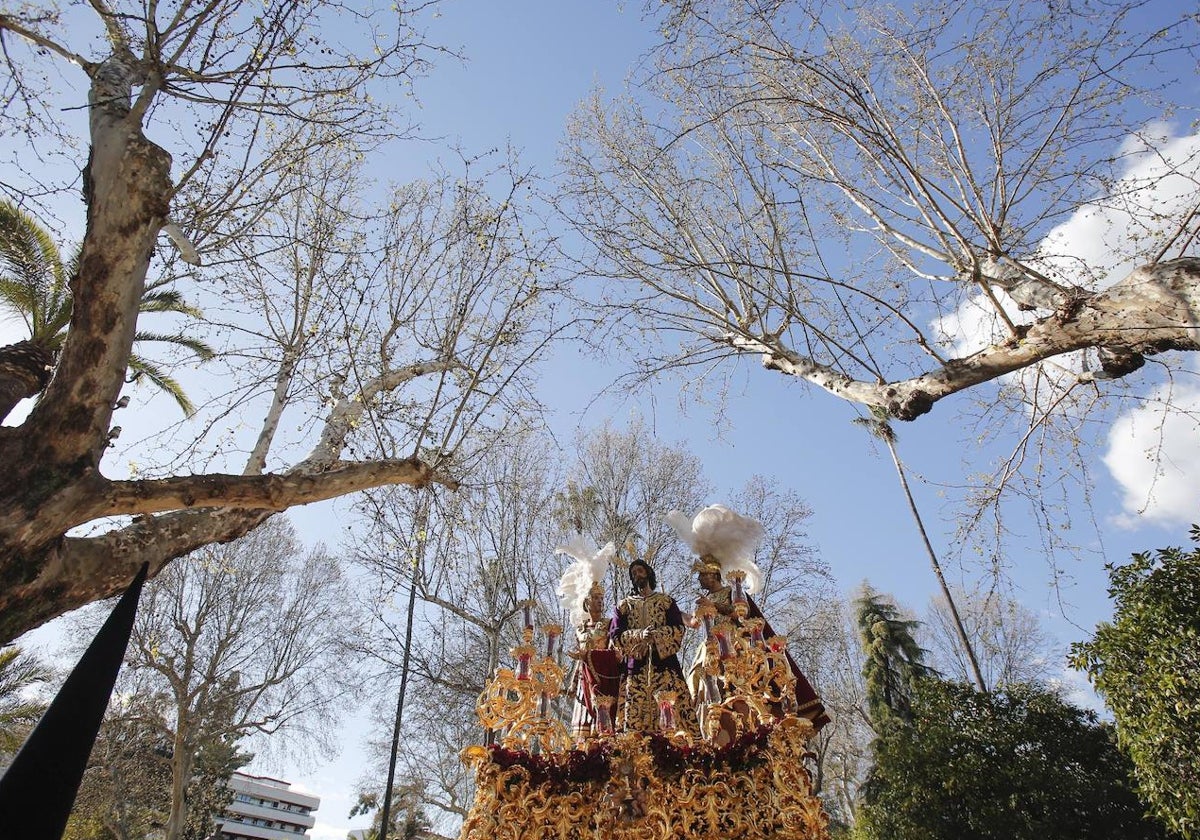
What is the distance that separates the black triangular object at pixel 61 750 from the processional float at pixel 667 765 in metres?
2.17

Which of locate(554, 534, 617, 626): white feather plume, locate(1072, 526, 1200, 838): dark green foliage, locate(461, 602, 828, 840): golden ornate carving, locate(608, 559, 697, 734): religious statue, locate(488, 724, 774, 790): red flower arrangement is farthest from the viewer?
locate(554, 534, 617, 626): white feather plume

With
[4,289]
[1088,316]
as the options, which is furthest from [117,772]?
[1088,316]

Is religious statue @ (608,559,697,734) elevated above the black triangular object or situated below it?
above

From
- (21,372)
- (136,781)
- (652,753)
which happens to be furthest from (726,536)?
(136,781)

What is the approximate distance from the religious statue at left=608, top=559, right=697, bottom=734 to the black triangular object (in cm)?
367

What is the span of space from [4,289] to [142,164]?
777 centimetres

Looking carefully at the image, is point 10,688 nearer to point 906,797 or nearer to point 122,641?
point 122,641

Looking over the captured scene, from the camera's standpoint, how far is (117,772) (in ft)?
60.6

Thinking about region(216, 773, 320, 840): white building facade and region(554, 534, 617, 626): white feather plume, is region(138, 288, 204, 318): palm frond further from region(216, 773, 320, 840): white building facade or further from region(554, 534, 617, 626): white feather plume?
region(216, 773, 320, 840): white building facade

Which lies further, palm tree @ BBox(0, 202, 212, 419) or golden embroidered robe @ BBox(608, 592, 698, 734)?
palm tree @ BBox(0, 202, 212, 419)

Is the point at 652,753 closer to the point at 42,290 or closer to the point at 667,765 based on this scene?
the point at 667,765

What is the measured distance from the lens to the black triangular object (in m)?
2.93

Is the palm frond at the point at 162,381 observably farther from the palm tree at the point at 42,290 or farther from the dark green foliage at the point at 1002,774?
the dark green foliage at the point at 1002,774

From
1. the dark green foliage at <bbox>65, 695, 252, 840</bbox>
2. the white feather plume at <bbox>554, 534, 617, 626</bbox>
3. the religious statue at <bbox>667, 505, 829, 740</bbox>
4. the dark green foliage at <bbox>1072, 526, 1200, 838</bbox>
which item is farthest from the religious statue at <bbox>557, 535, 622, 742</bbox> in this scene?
the dark green foliage at <bbox>65, 695, 252, 840</bbox>
